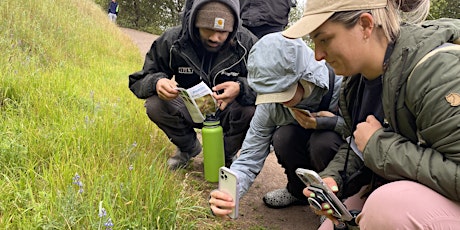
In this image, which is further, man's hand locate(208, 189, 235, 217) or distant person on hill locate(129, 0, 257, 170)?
distant person on hill locate(129, 0, 257, 170)

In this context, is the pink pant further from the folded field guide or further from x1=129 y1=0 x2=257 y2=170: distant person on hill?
x1=129 y1=0 x2=257 y2=170: distant person on hill

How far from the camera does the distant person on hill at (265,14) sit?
3.71 m

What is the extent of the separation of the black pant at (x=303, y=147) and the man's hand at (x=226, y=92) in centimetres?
46

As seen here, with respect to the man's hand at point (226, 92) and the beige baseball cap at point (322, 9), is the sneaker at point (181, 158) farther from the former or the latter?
the beige baseball cap at point (322, 9)

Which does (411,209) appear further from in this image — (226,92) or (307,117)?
(226,92)

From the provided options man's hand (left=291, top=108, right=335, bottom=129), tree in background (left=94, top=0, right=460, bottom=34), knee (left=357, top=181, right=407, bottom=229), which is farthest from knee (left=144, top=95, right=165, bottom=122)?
tree in background (left=94, top=0, right=460, bottom=34)

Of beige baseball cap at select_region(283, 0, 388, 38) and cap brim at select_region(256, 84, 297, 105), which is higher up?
beige baseball cap at select_region(283, 0, 388, 38)

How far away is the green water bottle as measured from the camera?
266cm

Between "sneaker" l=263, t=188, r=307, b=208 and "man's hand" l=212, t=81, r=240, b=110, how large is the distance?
25.9 inches

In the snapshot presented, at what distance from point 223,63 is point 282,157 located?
805 millimetres

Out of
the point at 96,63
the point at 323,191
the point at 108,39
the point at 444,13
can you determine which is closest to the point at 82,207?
the point at 323,191

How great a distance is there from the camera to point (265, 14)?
3.71 meters

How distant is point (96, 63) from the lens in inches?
213

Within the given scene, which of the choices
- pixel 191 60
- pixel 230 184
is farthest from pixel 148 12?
pixel 230 184
